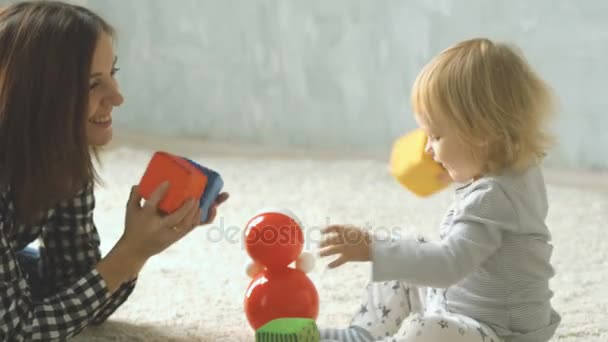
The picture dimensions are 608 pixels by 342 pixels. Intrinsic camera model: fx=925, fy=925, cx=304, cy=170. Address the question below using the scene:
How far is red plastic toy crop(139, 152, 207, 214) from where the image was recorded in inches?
41.1

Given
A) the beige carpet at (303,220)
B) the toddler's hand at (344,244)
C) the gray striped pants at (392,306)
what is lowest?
the beige carpet at (303,220)

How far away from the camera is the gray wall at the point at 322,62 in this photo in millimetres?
2039

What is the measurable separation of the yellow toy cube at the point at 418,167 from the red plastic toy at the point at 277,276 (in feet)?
0.57

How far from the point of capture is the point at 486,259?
1.04m

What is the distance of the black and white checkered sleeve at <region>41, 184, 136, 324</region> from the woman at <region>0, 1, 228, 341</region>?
0.18 ft

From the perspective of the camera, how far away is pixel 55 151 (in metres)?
1.00

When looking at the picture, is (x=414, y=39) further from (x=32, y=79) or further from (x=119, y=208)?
(x=32, y=79)

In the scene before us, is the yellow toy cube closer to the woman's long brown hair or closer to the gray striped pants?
the gray striped pants

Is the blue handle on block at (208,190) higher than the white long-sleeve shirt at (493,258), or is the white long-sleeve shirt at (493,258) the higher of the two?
the blue handle on block at (208,190)

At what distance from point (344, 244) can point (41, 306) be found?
34 cm

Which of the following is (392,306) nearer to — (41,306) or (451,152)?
(451,152)

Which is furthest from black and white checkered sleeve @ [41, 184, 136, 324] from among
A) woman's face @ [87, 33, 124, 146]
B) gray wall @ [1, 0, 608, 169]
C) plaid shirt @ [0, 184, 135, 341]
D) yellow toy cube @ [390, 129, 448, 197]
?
gray wall @ [1, 0, 608, 169]

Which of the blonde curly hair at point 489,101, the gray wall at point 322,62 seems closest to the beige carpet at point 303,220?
the gray wall at point 322,62

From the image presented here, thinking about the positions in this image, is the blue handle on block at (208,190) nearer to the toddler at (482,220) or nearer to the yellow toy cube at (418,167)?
Answer: the toddler at (482,220)
